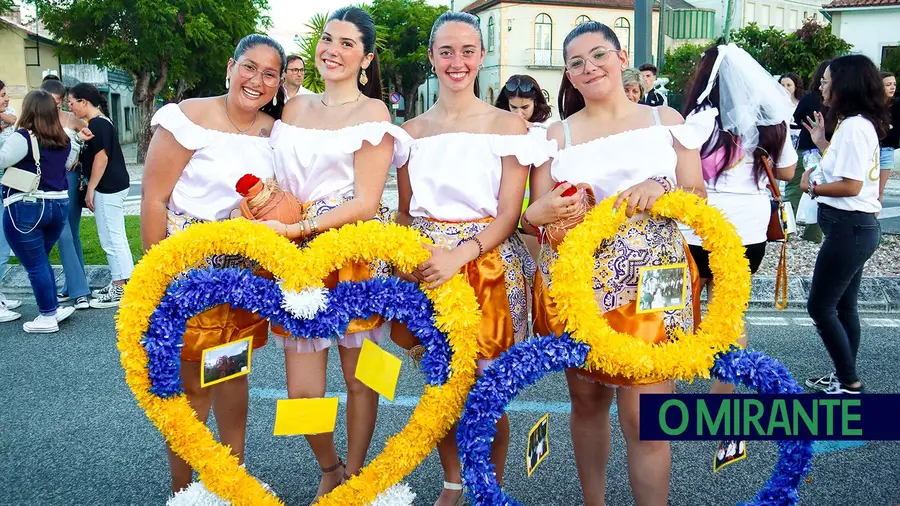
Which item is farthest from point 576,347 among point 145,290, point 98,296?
point 98,296

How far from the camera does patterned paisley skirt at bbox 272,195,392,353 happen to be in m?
2.85

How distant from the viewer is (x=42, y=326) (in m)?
5.95

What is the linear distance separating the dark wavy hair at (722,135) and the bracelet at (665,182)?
1.30m

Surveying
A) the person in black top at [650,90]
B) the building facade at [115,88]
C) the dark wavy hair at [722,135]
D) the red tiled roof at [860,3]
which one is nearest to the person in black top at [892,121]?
the person in black top at [650,90]

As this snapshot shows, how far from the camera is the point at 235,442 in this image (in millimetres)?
3082

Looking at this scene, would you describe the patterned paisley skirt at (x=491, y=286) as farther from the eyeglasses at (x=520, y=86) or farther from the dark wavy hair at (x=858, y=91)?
the eyeglasses at (x=520, y=86)

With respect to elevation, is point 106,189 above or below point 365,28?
below

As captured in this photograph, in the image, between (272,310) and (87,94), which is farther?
(87,94)

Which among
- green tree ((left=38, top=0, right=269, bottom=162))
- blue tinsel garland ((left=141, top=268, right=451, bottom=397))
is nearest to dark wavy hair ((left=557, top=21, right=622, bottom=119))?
blue tinsel garland ((left=141, top=268, right=451, bottom=397))

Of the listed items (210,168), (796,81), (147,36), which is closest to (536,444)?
(210,168)

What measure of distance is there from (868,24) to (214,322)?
34866 mm

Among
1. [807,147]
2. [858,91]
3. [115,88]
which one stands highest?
[115,88]

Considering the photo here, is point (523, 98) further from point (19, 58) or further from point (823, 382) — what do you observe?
point (19, 58)

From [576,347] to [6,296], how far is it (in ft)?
21.5
